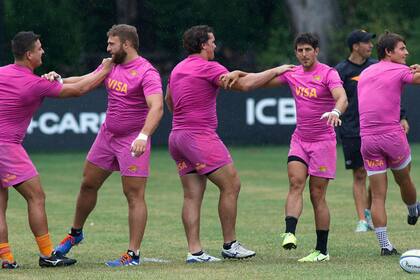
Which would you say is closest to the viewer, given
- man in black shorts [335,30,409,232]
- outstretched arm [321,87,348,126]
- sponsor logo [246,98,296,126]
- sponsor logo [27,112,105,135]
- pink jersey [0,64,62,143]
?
outstretched arm [321,87,348,126]

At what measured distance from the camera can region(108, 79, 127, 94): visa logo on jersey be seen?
11.8m

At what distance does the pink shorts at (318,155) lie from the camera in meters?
12.1

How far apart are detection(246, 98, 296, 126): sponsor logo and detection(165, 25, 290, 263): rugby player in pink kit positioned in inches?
643

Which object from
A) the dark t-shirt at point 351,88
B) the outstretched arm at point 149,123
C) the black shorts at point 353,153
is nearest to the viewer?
the outstretched arm at point 149,123

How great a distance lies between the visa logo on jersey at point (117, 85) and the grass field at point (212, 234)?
5.33 ft

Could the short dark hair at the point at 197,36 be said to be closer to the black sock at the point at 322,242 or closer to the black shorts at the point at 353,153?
the black sock at the point at 322,242

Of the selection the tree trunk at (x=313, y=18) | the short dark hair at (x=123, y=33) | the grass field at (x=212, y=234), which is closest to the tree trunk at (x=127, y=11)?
the tree trunk at (x=313, y=18)

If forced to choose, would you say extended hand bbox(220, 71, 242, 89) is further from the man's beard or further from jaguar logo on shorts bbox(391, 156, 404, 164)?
jaguar logo on shorts bbox(391, 156, 404, 164)

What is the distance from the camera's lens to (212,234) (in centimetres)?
1446

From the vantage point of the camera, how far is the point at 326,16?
36.0m

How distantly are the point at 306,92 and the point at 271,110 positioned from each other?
54.4 ft

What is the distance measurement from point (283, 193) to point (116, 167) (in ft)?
25.0

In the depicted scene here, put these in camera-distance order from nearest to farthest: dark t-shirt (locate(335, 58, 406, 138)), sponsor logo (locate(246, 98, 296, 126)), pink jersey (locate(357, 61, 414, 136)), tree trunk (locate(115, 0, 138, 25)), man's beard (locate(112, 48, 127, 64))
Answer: man's beard (locate(112, 48, 127, 64)), pink jersey (locate(357, 61, 414, 136)), dark t-shirt (locate(335, 58, 406, 138)), sponsor logo (locate(246, 98, 296, 126)), tree trunk (locate(115, 0, 138, 25))

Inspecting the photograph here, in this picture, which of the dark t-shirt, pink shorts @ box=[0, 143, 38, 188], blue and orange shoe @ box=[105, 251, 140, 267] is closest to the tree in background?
the dark t-shirt
